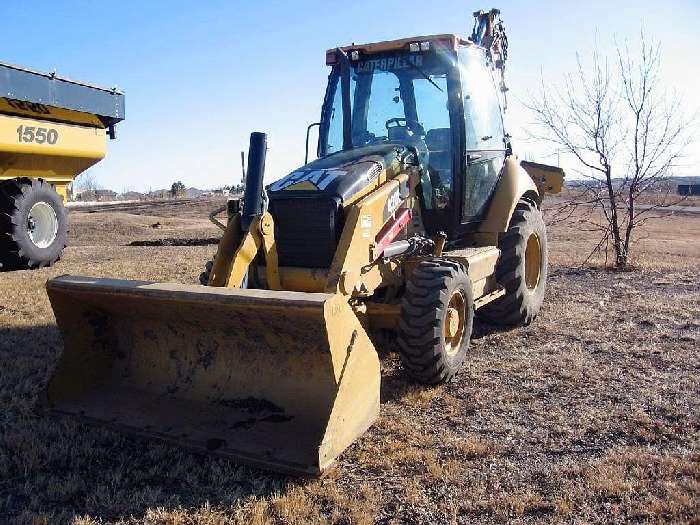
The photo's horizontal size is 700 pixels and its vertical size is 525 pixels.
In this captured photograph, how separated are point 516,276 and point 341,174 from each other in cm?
228

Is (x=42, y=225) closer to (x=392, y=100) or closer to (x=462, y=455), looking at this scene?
(x=392, y=100)

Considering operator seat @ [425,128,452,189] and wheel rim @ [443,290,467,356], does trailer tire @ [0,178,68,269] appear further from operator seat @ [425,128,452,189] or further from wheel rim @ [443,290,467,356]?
wheel rim @ [443,290,467,356]

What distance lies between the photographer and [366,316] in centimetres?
508

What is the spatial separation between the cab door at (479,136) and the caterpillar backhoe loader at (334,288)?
1.0 inches

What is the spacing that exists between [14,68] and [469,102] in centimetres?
711

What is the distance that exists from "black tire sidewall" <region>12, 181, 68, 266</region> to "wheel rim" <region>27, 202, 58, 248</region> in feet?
0.17

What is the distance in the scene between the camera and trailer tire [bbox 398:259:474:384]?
458 centimetres

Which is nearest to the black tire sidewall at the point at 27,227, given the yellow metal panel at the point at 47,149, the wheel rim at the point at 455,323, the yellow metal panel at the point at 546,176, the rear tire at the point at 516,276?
the yellow metal panel at the point at 47,149

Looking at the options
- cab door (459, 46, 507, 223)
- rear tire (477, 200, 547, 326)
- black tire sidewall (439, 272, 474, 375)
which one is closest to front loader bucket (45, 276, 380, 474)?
black tire sidewall (439, 272, 474, 375)

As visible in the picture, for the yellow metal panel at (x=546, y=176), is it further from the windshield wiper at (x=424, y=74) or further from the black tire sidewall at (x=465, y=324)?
the black tire sidewall at (x=465, y=324)

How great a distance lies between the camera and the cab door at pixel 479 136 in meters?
5.98

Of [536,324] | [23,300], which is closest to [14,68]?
[23,300]

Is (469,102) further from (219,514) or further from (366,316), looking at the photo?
(219,514)

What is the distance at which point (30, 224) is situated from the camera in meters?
10.6
